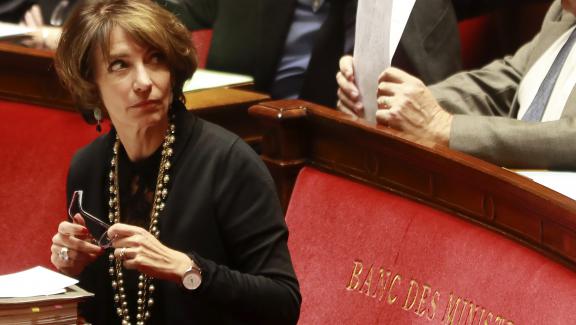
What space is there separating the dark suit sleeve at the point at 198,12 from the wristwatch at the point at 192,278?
1478mm

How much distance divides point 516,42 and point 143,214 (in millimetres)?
1404

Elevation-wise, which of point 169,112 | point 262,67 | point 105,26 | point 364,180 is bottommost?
point 262,67

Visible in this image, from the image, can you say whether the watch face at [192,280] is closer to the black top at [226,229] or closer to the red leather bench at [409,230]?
the black top at [226,229]

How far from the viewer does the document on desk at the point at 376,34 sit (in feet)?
5.39

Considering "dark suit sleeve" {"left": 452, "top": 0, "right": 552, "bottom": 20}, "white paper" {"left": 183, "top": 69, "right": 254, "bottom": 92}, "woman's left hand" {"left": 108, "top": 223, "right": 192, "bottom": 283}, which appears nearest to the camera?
"woman's left hand" {"left": 108, "top": 223, "right": 192, "bottom": 283}

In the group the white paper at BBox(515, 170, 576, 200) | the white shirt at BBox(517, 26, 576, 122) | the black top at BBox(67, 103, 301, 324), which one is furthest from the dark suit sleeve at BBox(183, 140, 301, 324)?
the white shirt at BBox(517, 26, 576, 122)

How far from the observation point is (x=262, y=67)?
2566 mm

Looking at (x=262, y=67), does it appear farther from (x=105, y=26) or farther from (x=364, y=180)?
(x=105, y=26)

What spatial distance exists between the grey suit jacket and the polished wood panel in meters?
0.17

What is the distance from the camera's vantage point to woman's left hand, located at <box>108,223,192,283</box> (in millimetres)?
1295

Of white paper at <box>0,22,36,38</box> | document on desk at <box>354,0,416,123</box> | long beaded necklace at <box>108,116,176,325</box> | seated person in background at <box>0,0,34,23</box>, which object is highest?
document on desk at <box>354,0,416,123</box>

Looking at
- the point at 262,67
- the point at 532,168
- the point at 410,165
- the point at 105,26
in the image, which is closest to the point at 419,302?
the point at 410,165

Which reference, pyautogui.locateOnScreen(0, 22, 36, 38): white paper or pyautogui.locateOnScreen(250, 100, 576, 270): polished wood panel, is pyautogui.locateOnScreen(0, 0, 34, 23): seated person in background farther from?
pyautogui.locateOnScreen(250, 100, 576, 270): polished wood panel

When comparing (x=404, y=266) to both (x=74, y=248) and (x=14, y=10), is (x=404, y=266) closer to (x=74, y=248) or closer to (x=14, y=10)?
(x=74, y=248)
